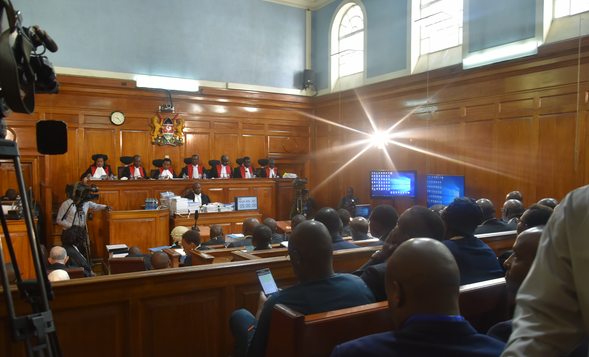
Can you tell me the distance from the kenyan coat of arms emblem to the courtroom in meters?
0.05

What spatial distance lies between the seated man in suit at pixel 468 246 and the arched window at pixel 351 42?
858cm

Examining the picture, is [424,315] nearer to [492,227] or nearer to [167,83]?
[492,227]

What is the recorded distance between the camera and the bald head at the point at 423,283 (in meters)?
1.17

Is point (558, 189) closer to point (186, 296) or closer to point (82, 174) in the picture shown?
point (186, 296)

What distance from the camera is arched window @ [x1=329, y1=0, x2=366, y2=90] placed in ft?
34.3

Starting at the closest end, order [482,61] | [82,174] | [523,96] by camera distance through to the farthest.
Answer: [523,96], [482,61], [82,174]

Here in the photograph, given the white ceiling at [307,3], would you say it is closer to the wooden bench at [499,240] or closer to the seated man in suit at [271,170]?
the seated man in suit at [271,170]

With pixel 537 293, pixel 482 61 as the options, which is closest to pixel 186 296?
pixel 537 293

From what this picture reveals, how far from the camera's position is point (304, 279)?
73.1 inches

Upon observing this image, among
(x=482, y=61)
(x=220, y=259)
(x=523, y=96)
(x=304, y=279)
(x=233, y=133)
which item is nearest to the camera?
(x=304, y=279)

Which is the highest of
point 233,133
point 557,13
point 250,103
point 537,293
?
point 557,13

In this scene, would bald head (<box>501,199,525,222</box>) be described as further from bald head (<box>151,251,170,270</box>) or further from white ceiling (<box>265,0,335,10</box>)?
white ceiling (<box>265,0,335,10</box>)

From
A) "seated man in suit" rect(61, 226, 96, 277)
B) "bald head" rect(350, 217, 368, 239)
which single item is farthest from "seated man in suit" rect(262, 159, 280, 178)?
"bald head" rect(350, 217, 368, 239)

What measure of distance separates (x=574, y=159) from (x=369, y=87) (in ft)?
15.0
